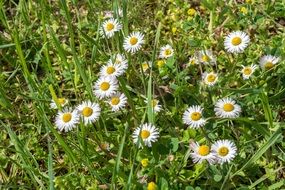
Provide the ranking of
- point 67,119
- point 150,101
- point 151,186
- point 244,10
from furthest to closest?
point 244,10 → point 67,119 → point 150,101 → point 151,186

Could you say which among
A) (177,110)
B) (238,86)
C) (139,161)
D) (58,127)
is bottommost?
(139,161)

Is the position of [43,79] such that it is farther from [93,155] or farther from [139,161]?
[139,161]

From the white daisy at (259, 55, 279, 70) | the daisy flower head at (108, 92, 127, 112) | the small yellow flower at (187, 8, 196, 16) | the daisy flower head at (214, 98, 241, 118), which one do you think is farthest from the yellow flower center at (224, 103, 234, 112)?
the small yellow flower at (187, 8, 196, 16)

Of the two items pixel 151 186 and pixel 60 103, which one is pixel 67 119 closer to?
pixel 60 103

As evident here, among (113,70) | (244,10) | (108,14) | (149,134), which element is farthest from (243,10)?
(149,134)

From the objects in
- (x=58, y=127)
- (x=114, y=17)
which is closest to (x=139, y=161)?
(x=58, y=127)

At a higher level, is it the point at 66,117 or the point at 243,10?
the point at 243,10
